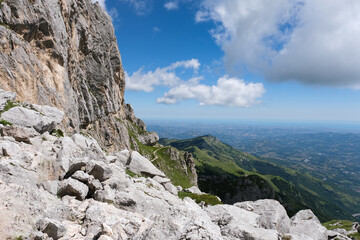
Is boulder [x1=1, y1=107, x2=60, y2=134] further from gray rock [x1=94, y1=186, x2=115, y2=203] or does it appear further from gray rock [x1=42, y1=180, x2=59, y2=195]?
gray rock [x1=94, y1=186, x2=115, y2=203]

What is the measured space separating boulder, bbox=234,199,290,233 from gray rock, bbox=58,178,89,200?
20728 mm

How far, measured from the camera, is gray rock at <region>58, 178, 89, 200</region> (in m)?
15.8

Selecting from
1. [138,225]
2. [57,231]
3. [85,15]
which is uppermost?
[85,15]

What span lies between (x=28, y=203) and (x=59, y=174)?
5.92m

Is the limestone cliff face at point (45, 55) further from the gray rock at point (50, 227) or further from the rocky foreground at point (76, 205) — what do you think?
the gray rock at point (50, 227)

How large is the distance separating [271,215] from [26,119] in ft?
105

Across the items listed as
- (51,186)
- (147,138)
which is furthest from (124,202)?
(147,138)

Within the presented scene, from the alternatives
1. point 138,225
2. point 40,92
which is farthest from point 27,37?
point 138,225

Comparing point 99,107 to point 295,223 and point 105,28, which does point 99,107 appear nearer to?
point 105,28

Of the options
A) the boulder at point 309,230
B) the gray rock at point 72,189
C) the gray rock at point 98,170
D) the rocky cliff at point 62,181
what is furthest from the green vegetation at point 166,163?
the gray rock at point 72,189

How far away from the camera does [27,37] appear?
40.5m

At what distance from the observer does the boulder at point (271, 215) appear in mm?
23219

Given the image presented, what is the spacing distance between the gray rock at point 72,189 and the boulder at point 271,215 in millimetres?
20728

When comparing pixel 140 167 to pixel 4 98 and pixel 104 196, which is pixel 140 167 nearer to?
pixel 104 196
